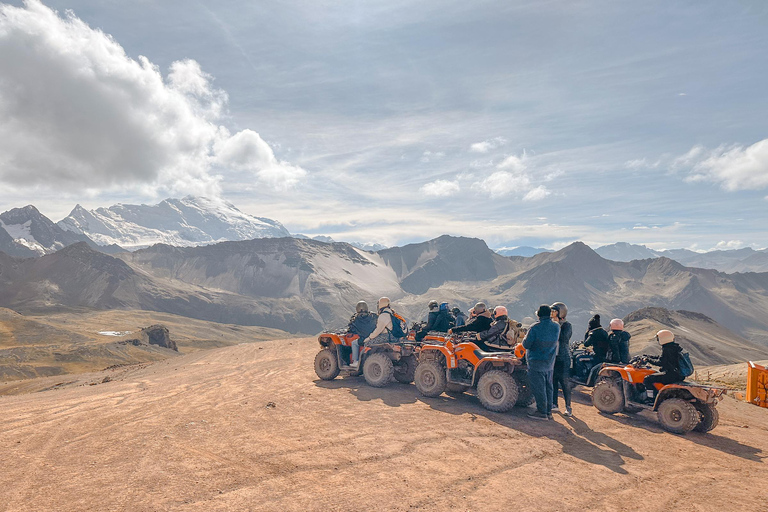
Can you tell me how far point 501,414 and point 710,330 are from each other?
94.2 metres

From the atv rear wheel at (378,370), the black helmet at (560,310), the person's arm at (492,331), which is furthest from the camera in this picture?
the atv rear wheel at (378,370)

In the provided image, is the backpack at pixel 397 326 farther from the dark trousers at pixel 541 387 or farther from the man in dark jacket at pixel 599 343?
the man in dark jacket at pixel 599 343

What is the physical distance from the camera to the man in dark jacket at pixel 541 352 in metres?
8.00

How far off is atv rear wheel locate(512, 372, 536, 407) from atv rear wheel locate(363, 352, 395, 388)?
10.7 ft

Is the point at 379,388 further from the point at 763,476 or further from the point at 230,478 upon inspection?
the point at 763,476

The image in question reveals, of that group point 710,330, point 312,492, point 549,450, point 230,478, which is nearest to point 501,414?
point 549,450

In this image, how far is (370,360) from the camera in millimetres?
10852

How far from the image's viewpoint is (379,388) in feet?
35.1

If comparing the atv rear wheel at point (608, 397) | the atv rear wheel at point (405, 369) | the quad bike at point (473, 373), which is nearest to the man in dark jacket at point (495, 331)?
the quad bike at point (473, 373)

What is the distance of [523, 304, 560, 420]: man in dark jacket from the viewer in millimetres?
8000

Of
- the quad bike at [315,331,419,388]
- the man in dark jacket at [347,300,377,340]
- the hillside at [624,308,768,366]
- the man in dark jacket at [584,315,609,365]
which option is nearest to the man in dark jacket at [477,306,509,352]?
the quad bike at [315,331,419,388]

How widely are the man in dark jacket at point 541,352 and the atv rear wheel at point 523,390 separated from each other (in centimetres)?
50

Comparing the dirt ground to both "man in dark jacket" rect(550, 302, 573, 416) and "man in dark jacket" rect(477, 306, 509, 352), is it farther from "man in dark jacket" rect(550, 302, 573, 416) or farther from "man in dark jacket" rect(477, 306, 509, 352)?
"man in dark jacket" rect(477, 306, 509, 352)

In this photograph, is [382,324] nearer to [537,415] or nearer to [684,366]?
[537,415]
